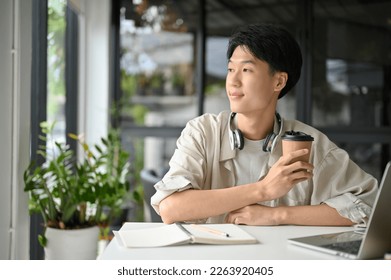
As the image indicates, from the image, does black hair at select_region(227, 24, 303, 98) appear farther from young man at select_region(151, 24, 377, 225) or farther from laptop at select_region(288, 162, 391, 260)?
laptop at select_region(288, 162, 391, 260)

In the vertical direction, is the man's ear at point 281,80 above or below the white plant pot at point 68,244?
above

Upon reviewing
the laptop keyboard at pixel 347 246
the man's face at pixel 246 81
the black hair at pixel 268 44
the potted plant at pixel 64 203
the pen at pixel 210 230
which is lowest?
the potted plant at pixel 64 203

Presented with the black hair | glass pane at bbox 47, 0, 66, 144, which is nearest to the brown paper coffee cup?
the black hair

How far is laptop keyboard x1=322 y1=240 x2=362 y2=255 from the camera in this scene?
3.70 ft

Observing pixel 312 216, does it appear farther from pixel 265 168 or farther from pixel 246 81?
pixel 246 81

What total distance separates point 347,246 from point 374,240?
8cm

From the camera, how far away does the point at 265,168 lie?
174cm

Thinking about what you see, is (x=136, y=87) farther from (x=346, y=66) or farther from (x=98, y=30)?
(x=346, y=66)

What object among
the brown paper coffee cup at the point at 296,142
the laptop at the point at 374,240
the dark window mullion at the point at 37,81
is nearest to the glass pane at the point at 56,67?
the dark window mullion at the point at 37,81

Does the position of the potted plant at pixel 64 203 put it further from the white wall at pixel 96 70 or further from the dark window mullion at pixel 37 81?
the white wall at pixel 96 70

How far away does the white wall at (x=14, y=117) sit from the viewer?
2.04m

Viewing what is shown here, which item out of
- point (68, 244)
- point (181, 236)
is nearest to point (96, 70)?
point (68, 244)

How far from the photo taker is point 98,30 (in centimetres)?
427
